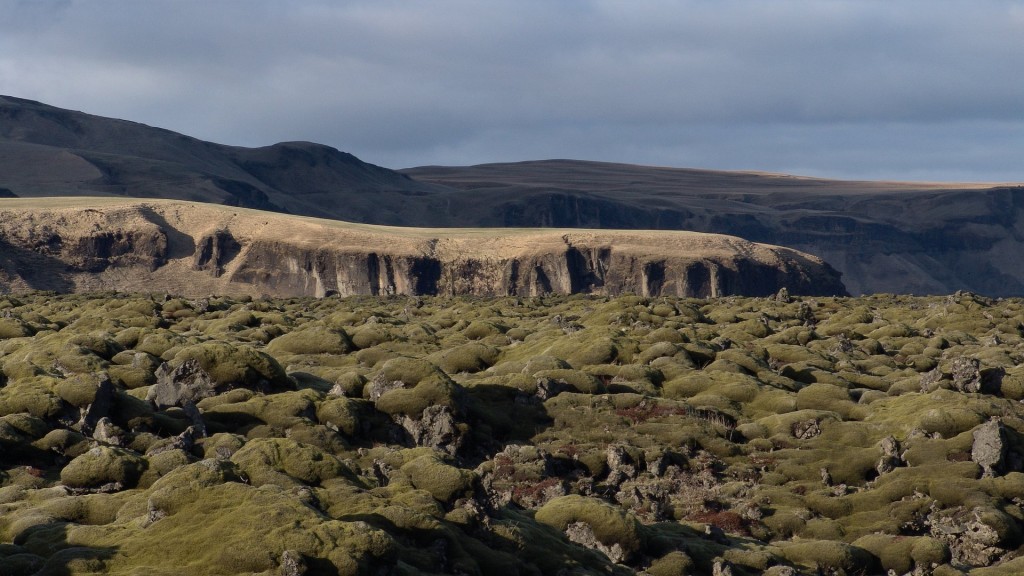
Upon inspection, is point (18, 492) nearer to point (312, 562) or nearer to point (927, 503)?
point (312, 562)

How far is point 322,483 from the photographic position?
45312mm

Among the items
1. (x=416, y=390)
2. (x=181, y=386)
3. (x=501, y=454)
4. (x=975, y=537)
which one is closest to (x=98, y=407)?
(x=181, y=386)

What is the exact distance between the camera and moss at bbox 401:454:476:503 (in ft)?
156

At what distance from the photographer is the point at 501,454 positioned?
7162 centimetres

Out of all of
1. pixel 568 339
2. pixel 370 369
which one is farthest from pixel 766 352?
pixel 370 369

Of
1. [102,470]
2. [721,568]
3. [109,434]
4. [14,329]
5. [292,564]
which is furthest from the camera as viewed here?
[14,329]

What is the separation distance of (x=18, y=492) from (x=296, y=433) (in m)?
20.4

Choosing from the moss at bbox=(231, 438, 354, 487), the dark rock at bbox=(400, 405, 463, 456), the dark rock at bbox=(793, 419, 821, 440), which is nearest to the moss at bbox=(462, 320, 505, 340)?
the dark rock at bbox=(793, 419, 821, 440)

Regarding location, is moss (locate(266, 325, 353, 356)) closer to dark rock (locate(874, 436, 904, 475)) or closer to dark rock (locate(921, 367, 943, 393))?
dark rock (locate(921, 367, 943, 393))

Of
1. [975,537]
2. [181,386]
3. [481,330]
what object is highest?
[181,386]

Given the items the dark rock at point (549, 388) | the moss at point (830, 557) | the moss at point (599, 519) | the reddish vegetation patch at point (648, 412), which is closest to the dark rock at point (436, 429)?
the dark rock at point (549, 388)

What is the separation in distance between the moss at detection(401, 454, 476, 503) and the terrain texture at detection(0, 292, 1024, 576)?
0.29ft

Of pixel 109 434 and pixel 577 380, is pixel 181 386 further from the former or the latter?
pixel 577 380

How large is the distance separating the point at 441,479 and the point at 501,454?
23350mm
